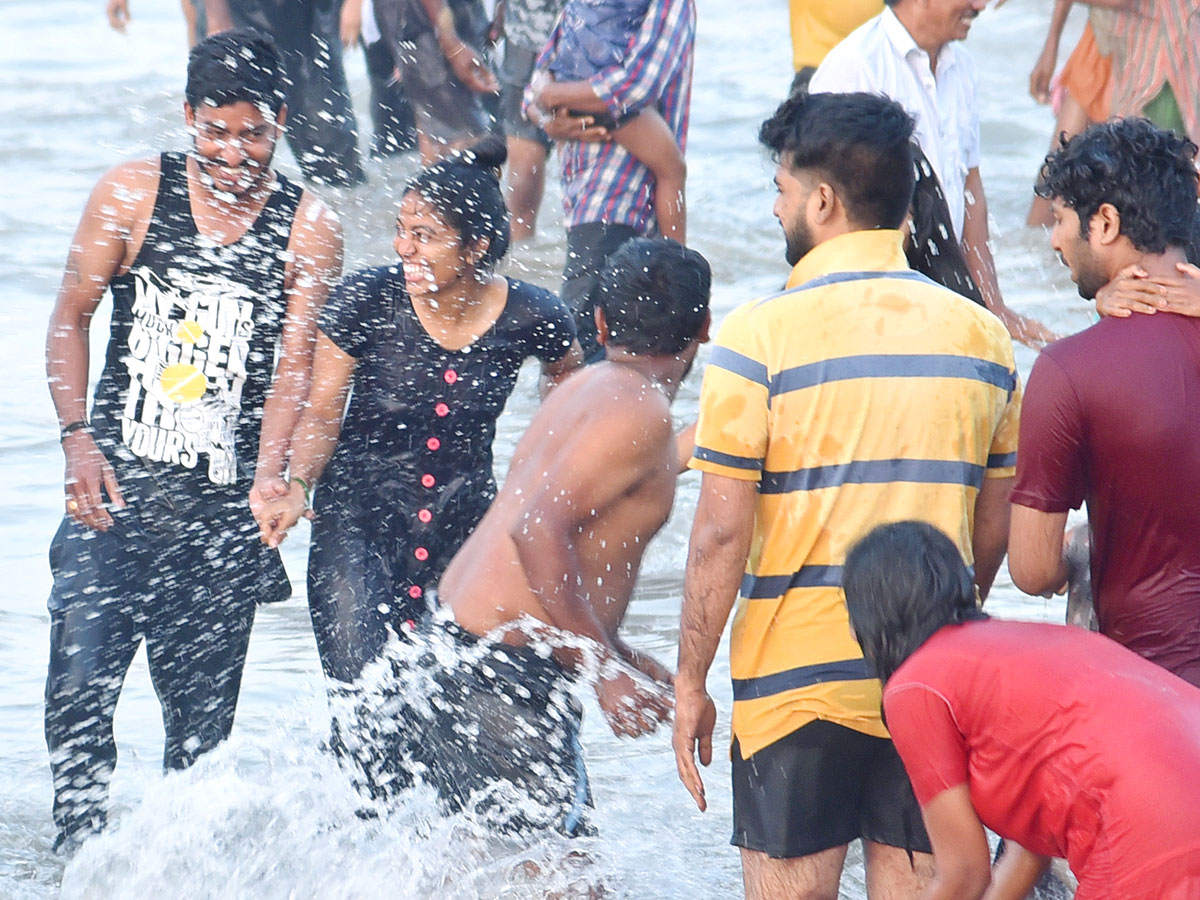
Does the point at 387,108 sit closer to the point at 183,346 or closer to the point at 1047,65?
the point at 1047,65

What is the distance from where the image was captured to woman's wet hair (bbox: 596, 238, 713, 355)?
3.62m

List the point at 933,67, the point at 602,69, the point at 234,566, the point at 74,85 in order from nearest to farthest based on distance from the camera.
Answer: the point at 234,566 < the point at 933,67 < the point at 602,69 < the point at 74,85

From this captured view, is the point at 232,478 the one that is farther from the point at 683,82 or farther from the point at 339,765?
the point at 683,82

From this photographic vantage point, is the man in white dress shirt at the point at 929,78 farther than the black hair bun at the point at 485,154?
Yes

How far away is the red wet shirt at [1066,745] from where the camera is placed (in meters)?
2.57

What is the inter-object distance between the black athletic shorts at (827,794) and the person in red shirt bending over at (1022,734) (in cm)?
30

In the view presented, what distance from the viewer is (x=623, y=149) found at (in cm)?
582

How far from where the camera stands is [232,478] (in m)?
4.20

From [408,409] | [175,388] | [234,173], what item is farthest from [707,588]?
[234,173]

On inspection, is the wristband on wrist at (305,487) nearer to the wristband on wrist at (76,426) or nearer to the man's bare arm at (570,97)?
the wristband on wrist at (76,426)

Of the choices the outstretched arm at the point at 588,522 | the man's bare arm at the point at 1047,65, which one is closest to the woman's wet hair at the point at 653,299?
the outstretched arm at the point at 588,522

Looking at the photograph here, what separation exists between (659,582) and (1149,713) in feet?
12.1

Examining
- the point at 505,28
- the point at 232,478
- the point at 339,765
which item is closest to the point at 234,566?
the point at 232,478

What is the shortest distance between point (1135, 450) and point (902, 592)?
0.54 meters
